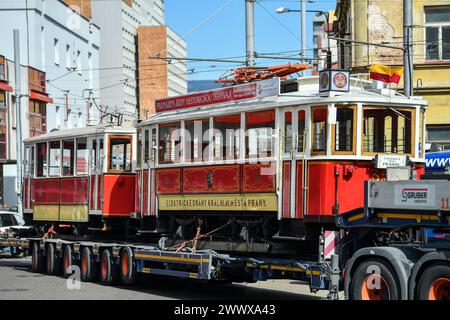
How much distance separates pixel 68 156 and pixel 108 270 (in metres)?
4.16

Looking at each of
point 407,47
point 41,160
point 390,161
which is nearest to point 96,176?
point 41,160

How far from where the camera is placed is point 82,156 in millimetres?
23688

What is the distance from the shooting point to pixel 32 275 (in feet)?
79.1

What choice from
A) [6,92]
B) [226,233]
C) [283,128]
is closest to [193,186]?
[226,233]

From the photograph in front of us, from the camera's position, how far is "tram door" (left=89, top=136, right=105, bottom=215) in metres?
22.6

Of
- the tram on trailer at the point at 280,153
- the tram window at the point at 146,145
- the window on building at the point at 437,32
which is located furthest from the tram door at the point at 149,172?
the window on building at the point at 437,32

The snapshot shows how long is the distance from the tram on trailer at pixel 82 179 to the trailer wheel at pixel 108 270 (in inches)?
46.6

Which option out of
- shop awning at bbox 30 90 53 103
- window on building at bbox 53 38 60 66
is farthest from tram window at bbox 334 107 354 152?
window on building at bbox 53 38 60 66

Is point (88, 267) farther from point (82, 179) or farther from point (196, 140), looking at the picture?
point (196, 140)

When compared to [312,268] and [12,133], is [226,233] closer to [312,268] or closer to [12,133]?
[312,268]

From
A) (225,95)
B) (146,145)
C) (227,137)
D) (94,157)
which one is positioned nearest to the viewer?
(227,137)

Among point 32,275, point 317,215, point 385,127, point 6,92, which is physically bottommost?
point 32,275

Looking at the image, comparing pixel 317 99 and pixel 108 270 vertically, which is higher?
pixel 317 99

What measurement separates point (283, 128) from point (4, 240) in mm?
12995
